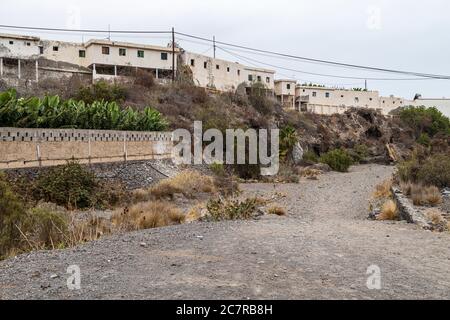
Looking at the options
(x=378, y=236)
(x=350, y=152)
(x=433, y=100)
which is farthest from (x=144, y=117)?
(x=433, y=100)

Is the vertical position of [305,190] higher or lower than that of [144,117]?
lower

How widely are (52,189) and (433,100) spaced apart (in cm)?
7821

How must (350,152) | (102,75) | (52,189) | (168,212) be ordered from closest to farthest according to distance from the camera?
(168,212) → (52,189) → (102,75) → (350,152)

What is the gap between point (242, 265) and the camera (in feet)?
21.0

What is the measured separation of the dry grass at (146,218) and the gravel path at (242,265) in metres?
1.25

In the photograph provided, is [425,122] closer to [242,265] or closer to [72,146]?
[72,146]

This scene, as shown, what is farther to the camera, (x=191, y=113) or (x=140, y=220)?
(x=191, y=113)

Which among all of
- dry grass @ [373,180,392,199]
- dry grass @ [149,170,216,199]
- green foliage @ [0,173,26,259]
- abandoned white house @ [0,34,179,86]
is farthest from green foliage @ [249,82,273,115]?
green foliage @ [0,173,26,259]

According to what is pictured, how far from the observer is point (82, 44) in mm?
44875

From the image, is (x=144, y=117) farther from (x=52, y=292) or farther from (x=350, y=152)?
(x=350, y=152)

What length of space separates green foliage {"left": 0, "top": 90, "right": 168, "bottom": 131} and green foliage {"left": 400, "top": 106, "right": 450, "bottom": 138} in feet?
156

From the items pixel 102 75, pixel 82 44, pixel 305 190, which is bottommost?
pixel 305 190

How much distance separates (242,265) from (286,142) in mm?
30766

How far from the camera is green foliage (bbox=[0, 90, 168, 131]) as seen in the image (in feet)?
55.6
